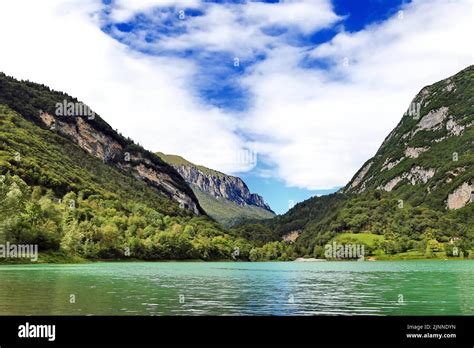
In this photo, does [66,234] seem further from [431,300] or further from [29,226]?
[431,300]

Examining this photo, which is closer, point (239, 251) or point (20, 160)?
point (20, 160)

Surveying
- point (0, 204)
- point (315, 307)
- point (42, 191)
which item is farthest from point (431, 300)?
point (42, 191)

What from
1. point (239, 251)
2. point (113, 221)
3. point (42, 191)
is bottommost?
point (239, 251)

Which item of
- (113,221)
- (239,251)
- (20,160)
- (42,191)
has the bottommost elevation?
(239,251)
